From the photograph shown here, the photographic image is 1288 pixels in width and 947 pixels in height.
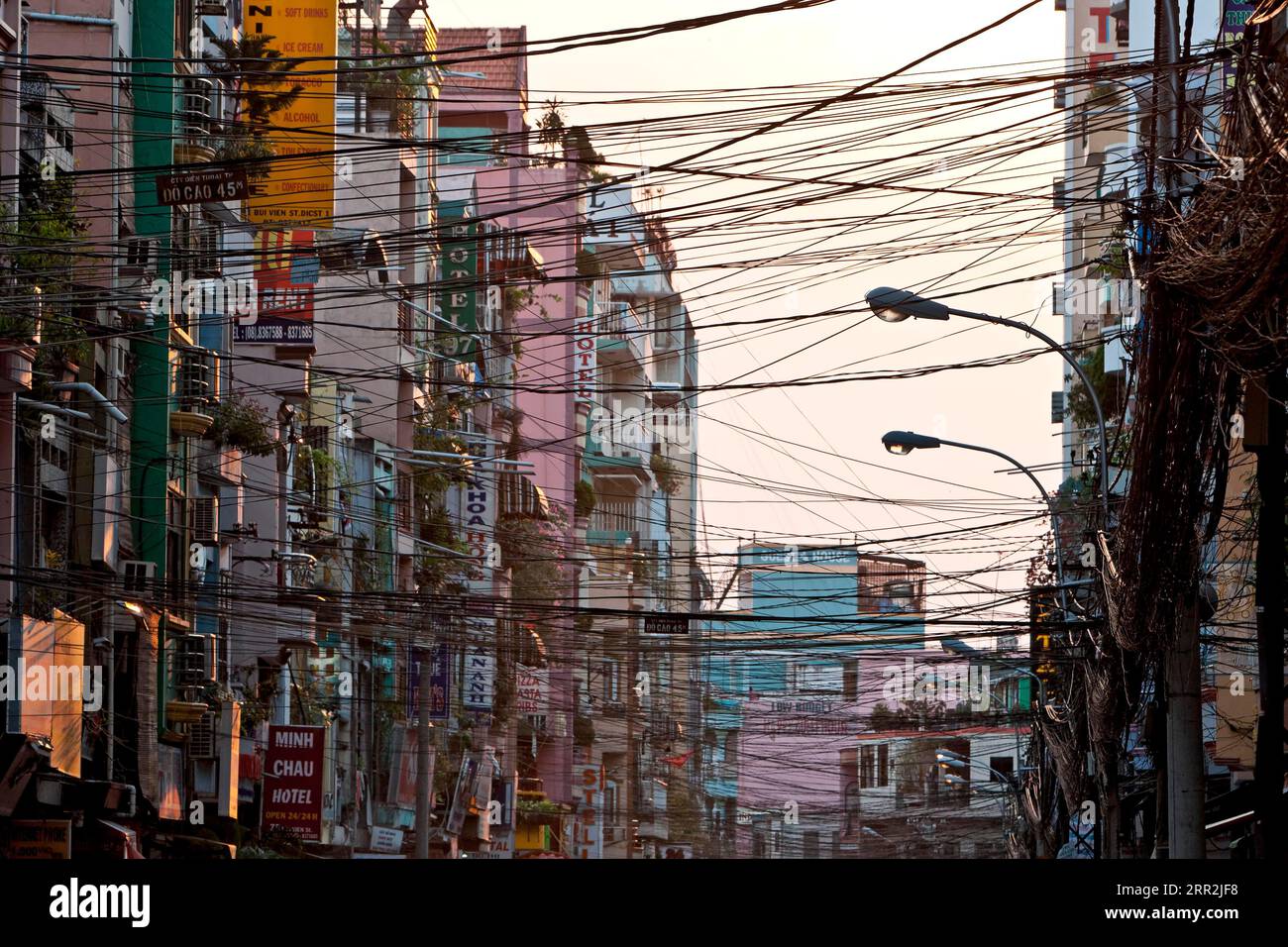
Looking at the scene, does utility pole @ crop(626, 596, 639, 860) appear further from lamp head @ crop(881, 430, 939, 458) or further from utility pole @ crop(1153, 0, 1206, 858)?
utility pole @ crop(1153, 0, 1206, 858)

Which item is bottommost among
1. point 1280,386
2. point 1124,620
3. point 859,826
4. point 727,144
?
point 859,826

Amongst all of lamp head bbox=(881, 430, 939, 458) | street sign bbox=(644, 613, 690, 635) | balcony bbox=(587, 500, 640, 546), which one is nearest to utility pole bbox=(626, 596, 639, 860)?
balcony bbox=(587, 500, 640, 546)

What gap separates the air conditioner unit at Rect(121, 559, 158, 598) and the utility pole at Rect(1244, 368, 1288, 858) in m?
22.4

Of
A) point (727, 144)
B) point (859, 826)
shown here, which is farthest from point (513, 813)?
point (727, 144)

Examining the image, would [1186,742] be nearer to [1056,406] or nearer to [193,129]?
[193,129]

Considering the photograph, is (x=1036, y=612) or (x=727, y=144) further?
(x=1036, y=612)

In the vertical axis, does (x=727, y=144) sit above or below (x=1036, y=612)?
above

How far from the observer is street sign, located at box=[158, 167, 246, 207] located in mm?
25594

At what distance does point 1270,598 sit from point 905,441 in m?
14.6

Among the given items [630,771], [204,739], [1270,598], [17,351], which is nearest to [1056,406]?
[630,771]
